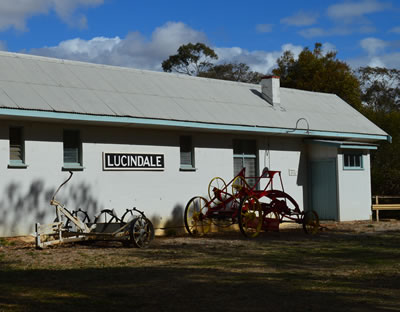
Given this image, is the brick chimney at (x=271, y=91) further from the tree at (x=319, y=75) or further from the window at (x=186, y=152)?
the tree at (x=319, y=75)

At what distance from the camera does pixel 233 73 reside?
52156mm

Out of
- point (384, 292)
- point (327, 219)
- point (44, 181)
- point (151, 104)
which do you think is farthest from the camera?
point (327, 219)

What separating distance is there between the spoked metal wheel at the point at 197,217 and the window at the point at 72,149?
10.9ft

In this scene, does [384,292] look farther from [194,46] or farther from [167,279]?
[194,46]

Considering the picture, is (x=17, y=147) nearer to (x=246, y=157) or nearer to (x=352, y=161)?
(x=246, y=157)

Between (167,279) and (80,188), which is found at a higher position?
(80,188)

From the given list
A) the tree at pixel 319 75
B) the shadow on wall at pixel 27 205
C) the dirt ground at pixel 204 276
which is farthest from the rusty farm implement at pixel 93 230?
the tree at pixel 319 75

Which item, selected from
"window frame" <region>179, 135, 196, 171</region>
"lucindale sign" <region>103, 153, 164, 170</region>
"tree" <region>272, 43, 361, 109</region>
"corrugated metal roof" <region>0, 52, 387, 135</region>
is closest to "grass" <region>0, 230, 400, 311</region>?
"lucindale sign" <region>103, 153, 164, 170</region>

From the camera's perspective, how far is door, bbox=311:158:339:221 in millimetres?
22047

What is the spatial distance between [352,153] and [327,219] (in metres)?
2.49

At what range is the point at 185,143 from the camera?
18875 mm

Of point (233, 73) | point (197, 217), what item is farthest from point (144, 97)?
point (233, 73)

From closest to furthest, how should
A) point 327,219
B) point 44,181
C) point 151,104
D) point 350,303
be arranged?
1. point 350,303
2. point 44,181
3. point 151,104
4. point 327,219

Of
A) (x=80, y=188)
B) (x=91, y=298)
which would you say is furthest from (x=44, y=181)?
(x=91, y=298)
